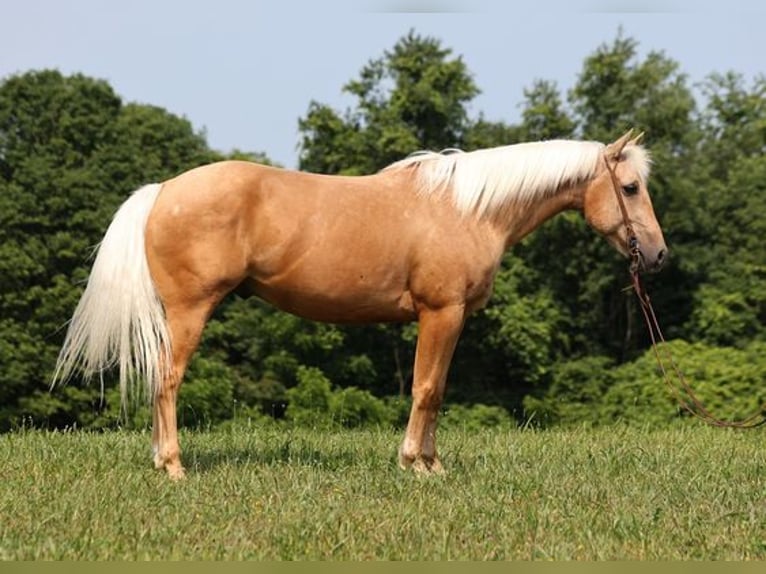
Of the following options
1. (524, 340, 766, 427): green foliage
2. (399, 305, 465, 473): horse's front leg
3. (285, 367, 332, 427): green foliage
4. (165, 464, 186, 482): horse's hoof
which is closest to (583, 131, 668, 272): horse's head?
(399, 305, 465, 473): horse's front leg

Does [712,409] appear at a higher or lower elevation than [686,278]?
lower

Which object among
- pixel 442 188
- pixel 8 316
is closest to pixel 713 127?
pixel 8 316

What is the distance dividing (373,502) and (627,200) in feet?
11.2

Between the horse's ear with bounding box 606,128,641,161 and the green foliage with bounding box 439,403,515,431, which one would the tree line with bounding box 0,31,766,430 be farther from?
the horse's ear with bounding box 606,128,641,161

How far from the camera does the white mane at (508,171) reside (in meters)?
8.06

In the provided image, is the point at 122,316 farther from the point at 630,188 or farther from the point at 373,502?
the point at 630,188

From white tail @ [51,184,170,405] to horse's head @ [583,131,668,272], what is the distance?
3.58 meters

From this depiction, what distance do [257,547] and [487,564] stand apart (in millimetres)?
1182

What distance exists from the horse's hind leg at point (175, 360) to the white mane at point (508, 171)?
2.05 m

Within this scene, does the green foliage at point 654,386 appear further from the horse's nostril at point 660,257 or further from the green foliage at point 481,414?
the horse's nostril at point 660,257

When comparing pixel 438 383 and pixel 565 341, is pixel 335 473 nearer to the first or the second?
pixel 438 383

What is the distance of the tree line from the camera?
30.1 meters

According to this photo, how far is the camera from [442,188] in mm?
8078

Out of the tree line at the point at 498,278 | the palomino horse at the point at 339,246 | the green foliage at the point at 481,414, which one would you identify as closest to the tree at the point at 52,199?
the tree line at the point at 498,278
